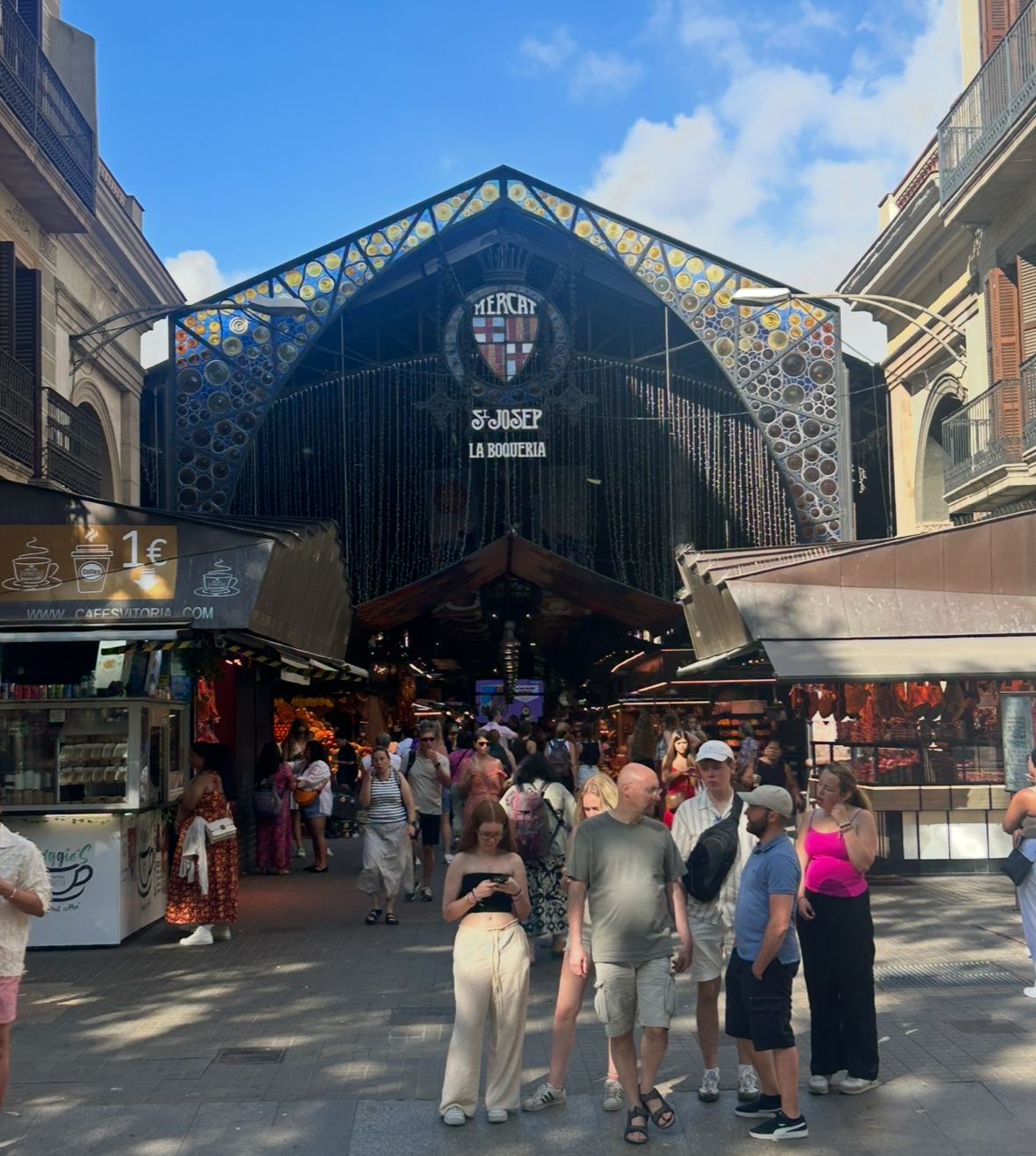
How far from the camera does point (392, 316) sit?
30.1 meters

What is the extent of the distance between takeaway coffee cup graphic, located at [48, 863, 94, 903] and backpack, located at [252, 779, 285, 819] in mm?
4939

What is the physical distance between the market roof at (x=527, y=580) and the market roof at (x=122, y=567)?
10.5 m

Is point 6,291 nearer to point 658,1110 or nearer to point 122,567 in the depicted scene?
point 122,567

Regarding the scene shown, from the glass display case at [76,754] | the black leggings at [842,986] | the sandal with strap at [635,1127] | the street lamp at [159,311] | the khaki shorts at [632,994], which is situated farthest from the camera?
the street lamp at [159,311]

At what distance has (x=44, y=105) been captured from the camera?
Answer: 18.6m

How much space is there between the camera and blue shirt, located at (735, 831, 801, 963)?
243 inches

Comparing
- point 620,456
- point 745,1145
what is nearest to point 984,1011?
point 745,1145

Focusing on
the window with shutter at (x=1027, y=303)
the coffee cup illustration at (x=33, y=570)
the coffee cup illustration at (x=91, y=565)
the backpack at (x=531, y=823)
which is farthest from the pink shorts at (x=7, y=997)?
the window with shutter at (x=1027, y=303)

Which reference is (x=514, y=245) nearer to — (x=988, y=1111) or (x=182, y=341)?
(x=182, y=341)

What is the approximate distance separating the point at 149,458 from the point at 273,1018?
20056 millimetres

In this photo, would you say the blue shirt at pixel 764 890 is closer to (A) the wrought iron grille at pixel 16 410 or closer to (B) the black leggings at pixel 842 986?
(B) the black leggings at pixel 842 986

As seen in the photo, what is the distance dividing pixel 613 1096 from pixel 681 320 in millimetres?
20504

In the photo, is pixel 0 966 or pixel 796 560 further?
pixel 796 560

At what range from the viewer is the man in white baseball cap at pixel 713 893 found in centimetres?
667
